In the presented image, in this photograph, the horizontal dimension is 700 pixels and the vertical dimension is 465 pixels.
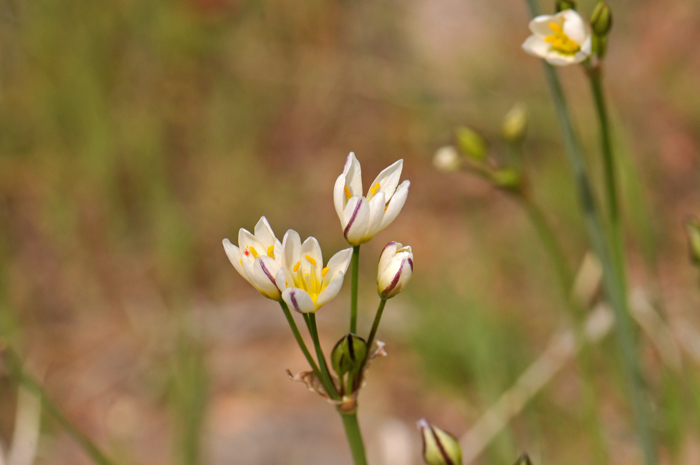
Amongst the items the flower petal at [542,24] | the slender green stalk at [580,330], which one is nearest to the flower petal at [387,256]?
the flower petal at [542,24]

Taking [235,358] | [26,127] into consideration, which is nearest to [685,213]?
[235,358]

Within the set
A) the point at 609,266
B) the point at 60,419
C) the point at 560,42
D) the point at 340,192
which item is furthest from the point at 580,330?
the point at 60,419

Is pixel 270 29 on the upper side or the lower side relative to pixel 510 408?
upper

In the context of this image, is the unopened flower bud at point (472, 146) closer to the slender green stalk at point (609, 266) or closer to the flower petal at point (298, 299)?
the slender green stalk at point (609, 266)

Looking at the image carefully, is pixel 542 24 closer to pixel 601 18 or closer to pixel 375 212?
pixel 601 18

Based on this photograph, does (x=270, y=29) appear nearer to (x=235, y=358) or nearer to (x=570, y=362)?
(x=235, y=358)

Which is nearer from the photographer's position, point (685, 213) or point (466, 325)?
point (466, 325)
